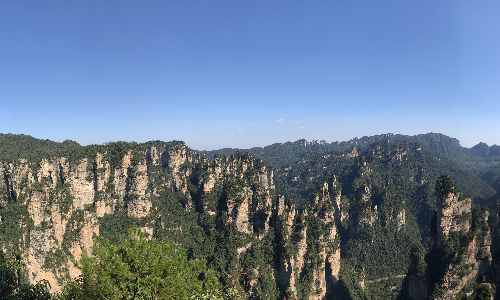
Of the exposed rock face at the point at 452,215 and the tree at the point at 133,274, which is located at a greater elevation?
the tree at the point at 133,274

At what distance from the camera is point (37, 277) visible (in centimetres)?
4859

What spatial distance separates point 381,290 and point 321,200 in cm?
3464

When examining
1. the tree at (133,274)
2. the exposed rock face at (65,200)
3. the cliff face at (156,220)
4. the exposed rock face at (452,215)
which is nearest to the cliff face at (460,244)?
the exposed rock face at (452,215)

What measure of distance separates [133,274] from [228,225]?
194 ft

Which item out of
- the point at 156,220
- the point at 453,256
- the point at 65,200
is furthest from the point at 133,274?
the point at 453,256

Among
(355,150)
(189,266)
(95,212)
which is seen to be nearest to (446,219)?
(189,266)

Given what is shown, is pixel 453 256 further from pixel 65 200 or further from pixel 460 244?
pixel 65 200

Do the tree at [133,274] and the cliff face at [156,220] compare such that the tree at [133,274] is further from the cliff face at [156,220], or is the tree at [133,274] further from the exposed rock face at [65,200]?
the exposed rock face at [65,200]

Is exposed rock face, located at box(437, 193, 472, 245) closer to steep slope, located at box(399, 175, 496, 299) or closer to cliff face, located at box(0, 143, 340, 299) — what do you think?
steep slope, located at box(399, 175, 496, 299)

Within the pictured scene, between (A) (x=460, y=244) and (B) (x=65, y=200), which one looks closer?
(A) (x=460, y=244)

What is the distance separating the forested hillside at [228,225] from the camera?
5278cm

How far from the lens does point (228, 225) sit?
242ft

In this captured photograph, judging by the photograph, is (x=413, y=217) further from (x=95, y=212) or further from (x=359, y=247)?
(x=95, y=212)

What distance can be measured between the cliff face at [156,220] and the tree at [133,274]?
4120 centimetres
